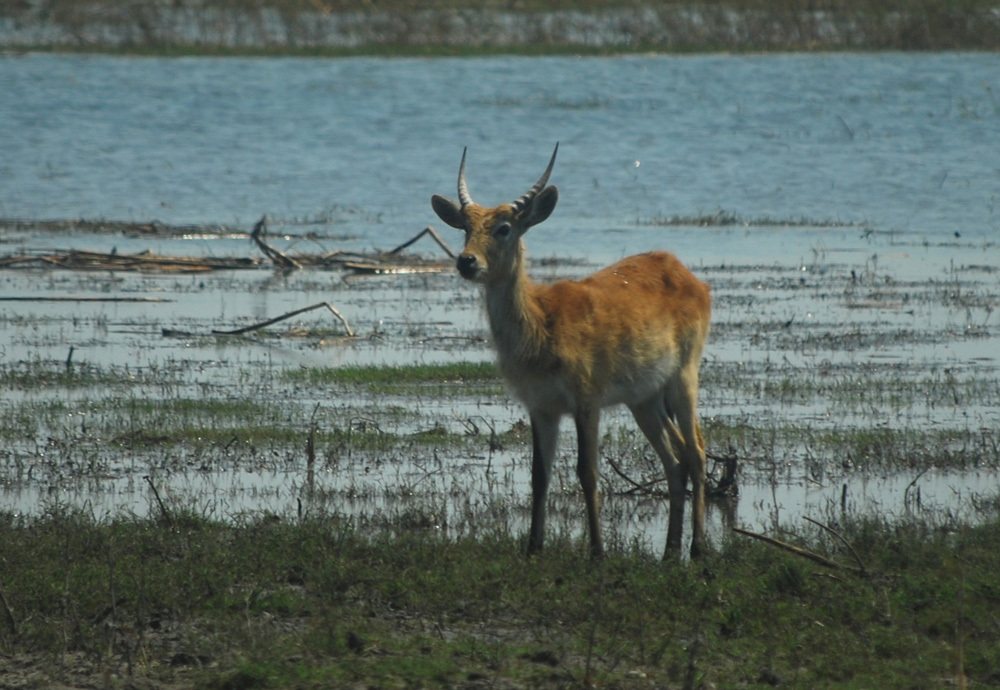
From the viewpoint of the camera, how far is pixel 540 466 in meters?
7.31

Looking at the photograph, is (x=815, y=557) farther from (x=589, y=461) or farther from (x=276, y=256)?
(x=276, y=256)

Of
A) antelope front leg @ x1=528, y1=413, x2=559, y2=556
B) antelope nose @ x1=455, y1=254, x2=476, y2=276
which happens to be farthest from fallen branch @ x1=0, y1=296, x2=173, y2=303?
antelope front leg @ x1=528, y1=413, x2=559, y2=556

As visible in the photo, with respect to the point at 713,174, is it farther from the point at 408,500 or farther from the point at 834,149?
the point at 408,500

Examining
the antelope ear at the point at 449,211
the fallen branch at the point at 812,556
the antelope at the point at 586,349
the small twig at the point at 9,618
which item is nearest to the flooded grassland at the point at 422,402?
the antelope at the point at 586,349

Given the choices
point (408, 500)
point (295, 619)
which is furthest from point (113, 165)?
point (295, 619)

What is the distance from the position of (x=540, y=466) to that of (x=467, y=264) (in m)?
0.98

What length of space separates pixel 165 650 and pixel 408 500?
2579 mm

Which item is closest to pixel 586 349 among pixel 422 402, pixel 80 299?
pixel 422 402

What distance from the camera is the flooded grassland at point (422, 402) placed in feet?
27.4

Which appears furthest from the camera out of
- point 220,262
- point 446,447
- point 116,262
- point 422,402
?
point 220,262

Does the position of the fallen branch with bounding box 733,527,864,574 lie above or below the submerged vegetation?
below

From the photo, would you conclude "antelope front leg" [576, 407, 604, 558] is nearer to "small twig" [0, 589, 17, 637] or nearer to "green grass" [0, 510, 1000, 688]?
"green grass" [0, 510, 1000, 688]

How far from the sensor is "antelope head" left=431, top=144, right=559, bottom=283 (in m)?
7.36

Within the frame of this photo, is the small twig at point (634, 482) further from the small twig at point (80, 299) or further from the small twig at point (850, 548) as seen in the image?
the small twig at point (80, 299)
